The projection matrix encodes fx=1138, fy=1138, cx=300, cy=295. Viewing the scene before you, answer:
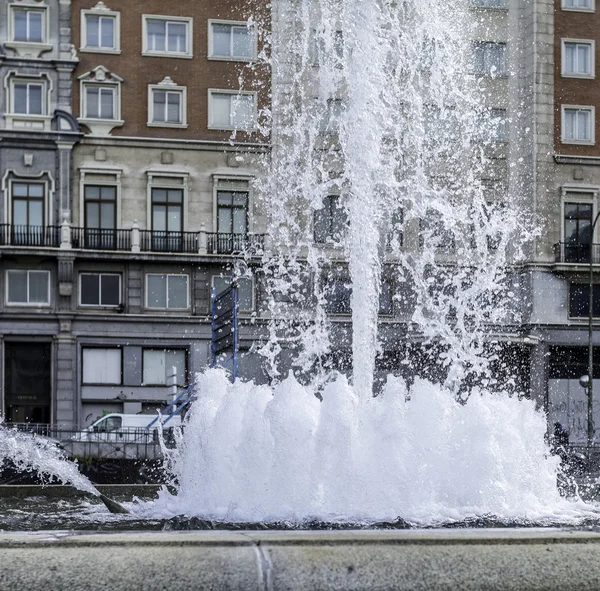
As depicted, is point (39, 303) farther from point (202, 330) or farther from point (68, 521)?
point (68, 521)

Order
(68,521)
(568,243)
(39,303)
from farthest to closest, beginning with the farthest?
(568,243) < (39,303) < (68,521)

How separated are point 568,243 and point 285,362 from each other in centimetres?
1133

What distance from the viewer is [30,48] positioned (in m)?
39.1

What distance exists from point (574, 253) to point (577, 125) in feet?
16.4

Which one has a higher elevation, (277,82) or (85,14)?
(85,14)

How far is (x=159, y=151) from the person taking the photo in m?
39.8

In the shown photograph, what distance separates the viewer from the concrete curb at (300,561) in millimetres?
3719

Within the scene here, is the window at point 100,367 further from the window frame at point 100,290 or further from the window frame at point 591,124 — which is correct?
the window frame at point 591,124

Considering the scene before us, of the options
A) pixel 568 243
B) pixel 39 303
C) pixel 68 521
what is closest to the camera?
pixel 68 521

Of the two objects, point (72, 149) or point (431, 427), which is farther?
point (72, 149)

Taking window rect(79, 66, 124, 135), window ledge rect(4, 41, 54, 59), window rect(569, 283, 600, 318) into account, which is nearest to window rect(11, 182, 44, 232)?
window rect(79, 66, 124, 135)

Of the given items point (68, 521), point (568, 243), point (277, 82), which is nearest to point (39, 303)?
point (277, 82)

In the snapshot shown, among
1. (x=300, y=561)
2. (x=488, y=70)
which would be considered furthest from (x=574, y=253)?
(x=300, y=561)

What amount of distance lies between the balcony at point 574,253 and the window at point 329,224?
8.47 meters
